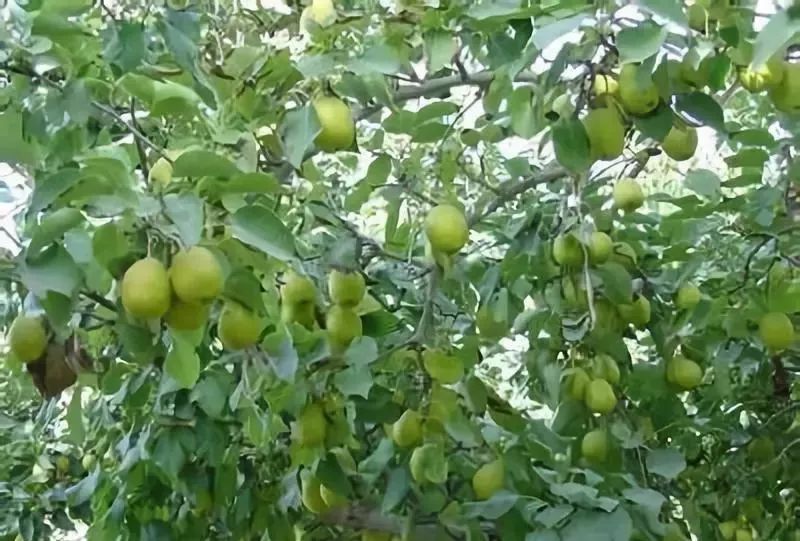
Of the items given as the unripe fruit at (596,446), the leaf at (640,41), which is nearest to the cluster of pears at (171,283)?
the leaf at (640,41)

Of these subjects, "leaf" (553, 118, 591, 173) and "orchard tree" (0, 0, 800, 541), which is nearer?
"orchard tree" (0, 0, 800, 541)

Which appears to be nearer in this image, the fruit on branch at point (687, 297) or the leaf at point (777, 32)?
the leaf at point (777, 32)

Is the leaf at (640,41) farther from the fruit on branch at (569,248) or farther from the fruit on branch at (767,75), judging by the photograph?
the fruit on branch at (569,248)

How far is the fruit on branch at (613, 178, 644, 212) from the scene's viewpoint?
4.89ft

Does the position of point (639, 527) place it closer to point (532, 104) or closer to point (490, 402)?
point (490, 402)

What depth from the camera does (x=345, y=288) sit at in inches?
50.9

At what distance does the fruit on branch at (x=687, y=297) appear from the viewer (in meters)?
1.58

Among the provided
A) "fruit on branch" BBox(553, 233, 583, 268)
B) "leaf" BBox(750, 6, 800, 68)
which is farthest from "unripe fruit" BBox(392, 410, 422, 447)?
"leaf" BBox(750, 6, 800, 68)

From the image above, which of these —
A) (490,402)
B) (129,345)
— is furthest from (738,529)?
(129,345)

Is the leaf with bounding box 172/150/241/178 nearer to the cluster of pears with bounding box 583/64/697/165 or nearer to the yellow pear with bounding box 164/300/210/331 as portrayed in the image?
the yellow pear with bounding box 164/300/210/331

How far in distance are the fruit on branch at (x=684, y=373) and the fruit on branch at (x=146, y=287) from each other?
869 mm

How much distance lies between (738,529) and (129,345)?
1063mm

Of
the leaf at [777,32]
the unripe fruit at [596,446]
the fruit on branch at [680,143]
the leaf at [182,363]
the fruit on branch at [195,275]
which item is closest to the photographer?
the leaf at [777,32]

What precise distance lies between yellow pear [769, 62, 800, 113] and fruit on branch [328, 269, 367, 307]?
1.50 ft
